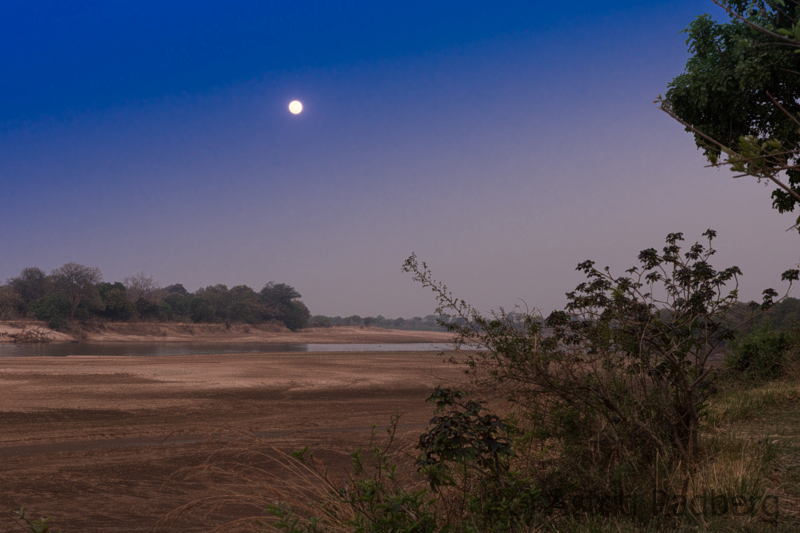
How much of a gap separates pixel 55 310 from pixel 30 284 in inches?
935

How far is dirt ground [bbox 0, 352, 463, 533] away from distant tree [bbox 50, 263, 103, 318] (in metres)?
46.9

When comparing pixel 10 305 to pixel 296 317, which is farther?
pixel 296 317

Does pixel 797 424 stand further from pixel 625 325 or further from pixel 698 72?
pixel 698 72

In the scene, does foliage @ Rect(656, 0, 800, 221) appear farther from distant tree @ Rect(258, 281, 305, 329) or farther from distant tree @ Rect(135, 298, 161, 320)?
distant tree @ Rect(258, 281, 305, 329)

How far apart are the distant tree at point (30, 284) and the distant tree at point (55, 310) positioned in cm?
1417

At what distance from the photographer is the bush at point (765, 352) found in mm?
14211

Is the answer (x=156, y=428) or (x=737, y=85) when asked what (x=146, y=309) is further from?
(x=737, y=85)

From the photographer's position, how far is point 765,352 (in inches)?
578

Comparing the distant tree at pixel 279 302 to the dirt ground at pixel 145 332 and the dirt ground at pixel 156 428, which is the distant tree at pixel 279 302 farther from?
the dirt ground at pixel 156 428

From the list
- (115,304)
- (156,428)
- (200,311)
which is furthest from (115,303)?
(156,428)

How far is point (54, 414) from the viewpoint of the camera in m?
13.4

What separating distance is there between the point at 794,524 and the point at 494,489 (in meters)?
2.23

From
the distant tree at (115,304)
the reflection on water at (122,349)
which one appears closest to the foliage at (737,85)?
the reflection on water at (122,349)

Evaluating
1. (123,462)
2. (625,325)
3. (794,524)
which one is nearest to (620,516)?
(794,524)
